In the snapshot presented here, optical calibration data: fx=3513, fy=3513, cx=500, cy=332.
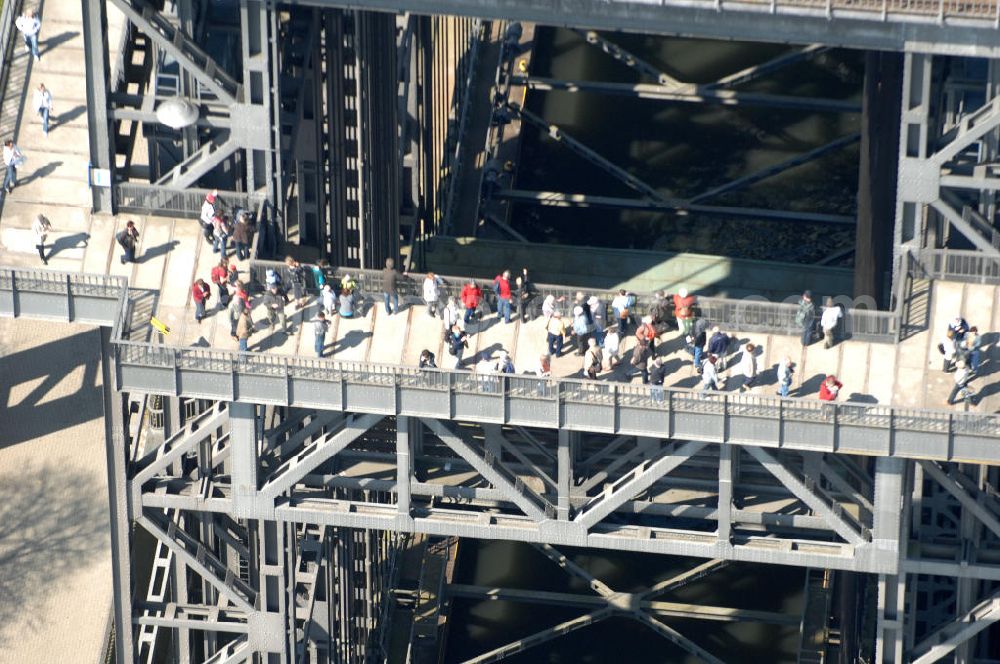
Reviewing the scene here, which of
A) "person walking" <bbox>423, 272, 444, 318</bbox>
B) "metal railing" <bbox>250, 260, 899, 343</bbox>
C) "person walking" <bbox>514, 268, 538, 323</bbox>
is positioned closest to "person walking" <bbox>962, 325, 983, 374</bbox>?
"metal railing" <bbox>250, 260, 899, 343</bbox>

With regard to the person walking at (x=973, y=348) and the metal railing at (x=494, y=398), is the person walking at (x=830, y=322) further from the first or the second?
the person walking at (x=973, y=348)

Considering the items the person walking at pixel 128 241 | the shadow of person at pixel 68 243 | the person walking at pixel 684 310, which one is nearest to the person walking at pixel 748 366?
the person walking at pixel 684 310

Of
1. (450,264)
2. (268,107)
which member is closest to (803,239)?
(450,264)

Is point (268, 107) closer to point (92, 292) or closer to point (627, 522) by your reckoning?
point (92, 292)

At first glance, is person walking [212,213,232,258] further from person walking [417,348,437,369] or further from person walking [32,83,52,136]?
person walking [417,348,437,369]

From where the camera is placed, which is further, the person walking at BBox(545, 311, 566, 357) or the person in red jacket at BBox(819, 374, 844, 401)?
the person walking at BBox(545, 311, 566, 357)

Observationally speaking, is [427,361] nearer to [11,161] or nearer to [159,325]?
[159,325]
